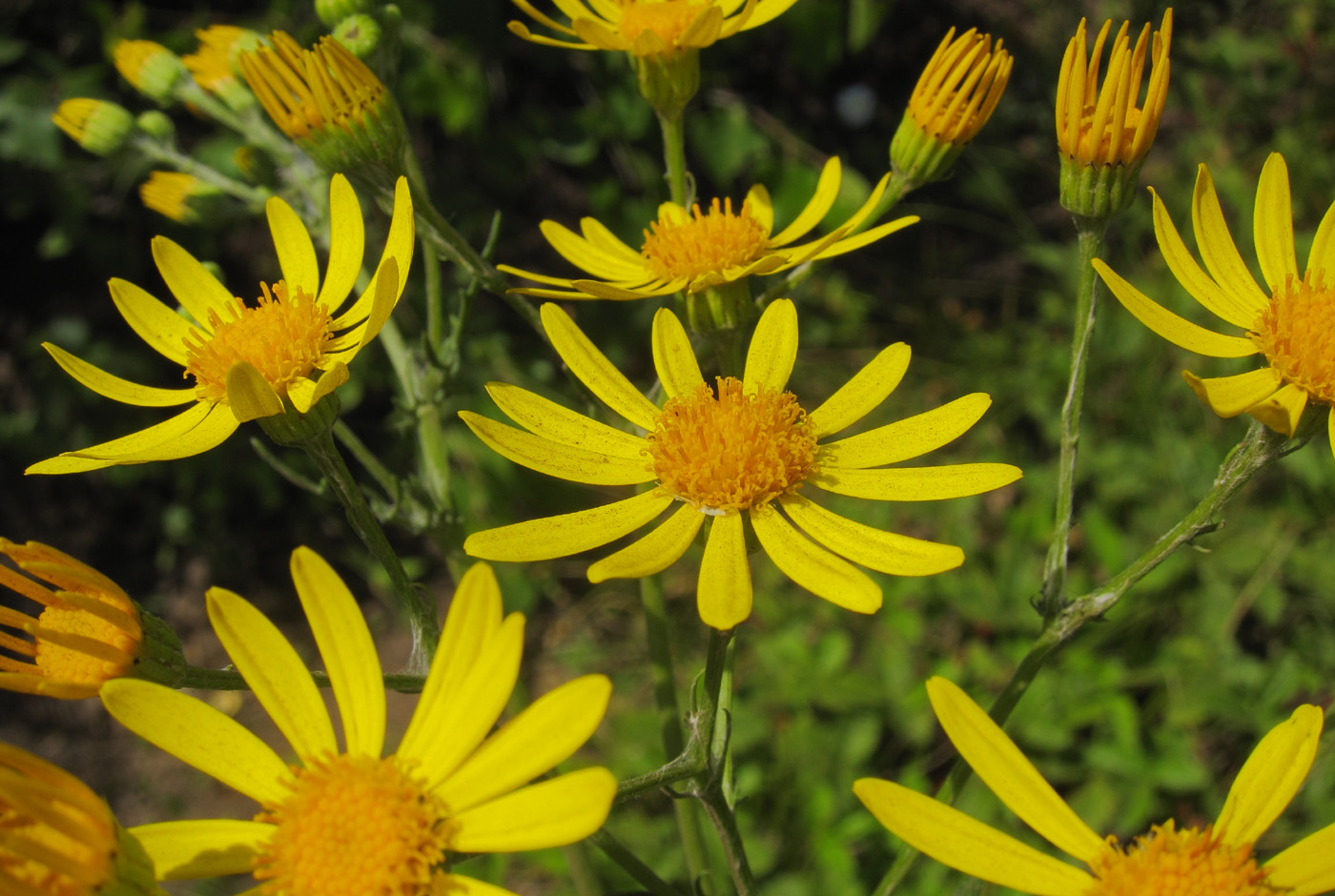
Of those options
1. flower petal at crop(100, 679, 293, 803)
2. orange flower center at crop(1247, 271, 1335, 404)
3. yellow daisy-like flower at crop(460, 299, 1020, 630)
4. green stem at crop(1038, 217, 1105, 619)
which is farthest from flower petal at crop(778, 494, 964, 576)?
flower petal at crop(100, 679, 293, 803)

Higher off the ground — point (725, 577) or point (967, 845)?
point (725, 577)

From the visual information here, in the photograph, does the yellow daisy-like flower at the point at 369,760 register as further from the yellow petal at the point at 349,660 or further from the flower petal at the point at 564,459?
the flower petal at the point at 564,459

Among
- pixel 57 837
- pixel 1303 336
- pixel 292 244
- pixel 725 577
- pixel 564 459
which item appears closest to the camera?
pixel 57 837

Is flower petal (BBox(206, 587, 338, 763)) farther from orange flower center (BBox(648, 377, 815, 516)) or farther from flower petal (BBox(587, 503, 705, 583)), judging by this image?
orange flower center (BBox(648, 377, 815, 516))

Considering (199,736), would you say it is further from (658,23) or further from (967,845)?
(658,23)

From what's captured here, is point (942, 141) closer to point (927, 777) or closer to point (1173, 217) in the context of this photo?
point (927, 777)

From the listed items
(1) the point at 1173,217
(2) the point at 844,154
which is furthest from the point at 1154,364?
(2) the point at 844,154

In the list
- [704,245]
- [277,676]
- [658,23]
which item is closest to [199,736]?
[277,676]
